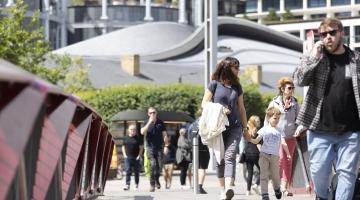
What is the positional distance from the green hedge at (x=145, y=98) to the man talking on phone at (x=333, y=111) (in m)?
53.4

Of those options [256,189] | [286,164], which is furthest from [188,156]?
[286,164]

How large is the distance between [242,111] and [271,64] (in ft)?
322

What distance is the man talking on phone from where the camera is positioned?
30.8ft

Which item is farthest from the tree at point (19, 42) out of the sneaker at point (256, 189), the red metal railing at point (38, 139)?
the red metal railing at point (38, 139)

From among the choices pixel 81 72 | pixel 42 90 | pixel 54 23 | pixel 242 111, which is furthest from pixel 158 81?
pixel 42 90

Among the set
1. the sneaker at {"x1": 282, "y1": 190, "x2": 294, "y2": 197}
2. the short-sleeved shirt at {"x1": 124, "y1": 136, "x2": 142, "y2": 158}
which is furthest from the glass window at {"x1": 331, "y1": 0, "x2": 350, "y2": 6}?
the sneaker at {"x1": 282, "y1": 190, "x2": 294, "y2": 197}

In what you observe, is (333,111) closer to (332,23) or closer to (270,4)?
(332,23)

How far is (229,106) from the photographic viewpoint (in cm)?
1407

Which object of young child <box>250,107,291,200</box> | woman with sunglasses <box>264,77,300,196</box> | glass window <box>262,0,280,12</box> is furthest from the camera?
glass window <box>262,0,280,12</box>

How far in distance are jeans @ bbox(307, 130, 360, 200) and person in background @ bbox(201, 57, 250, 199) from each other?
4350 mm

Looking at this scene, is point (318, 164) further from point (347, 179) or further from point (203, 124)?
point (203, 124)

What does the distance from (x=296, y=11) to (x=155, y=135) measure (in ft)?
495

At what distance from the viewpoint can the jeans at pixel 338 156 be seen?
9398mm

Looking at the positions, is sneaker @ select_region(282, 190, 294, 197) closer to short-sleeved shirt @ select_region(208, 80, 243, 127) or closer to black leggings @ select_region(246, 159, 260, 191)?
black leggings @ select_region(246, 159, 260, 191)
